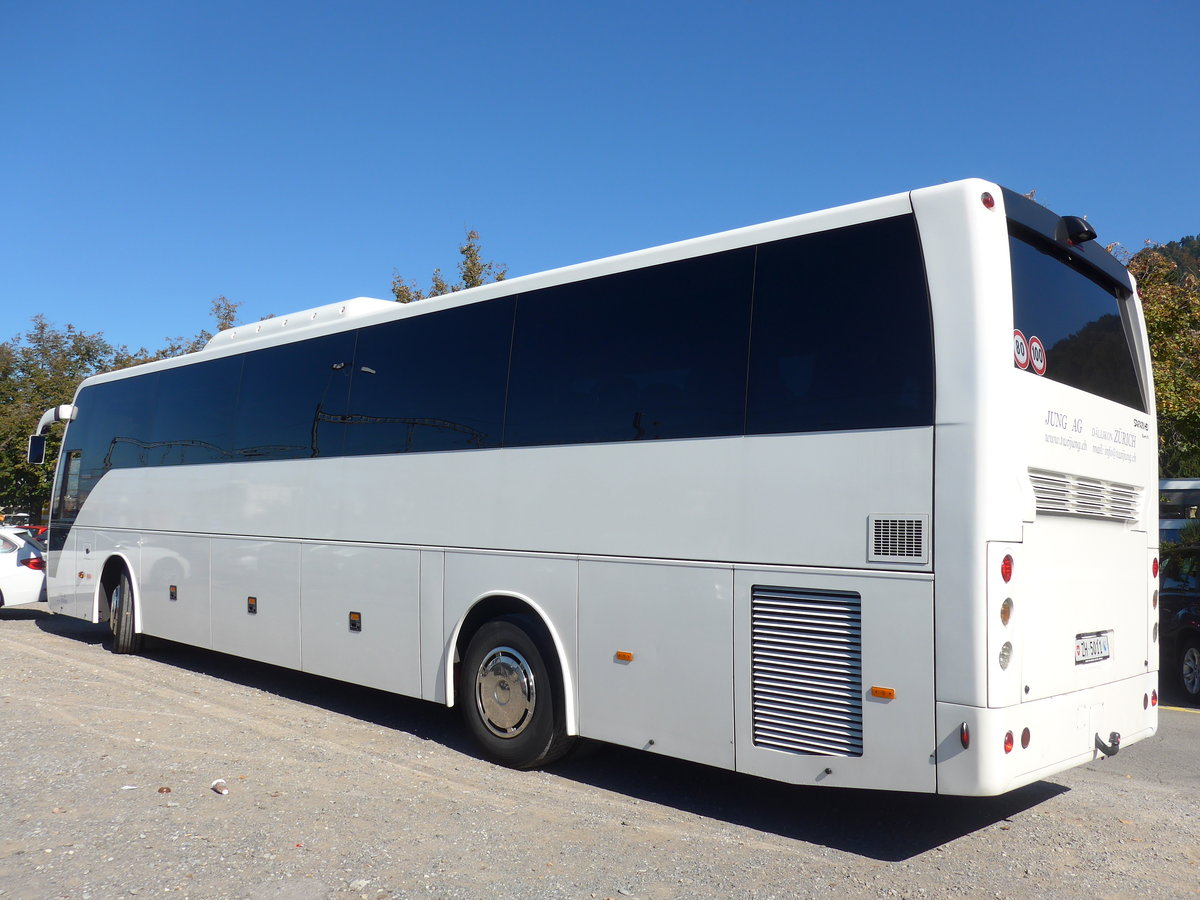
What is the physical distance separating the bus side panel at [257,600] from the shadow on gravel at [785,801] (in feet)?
3.59

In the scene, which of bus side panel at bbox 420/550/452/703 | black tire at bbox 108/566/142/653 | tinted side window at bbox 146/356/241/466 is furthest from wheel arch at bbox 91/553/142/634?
bus side panel at bbox 420/550/452/703

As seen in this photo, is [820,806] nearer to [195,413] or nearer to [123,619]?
[195,413]

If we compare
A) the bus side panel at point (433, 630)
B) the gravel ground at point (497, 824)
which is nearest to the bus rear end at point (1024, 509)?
the gravel ground at point (497, 824)

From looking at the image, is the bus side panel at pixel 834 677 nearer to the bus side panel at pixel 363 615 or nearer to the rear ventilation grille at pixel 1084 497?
the rear ventilation grille at pixel 1084 497

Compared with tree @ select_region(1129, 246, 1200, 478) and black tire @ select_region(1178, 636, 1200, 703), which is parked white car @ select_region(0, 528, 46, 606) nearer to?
black tire @ select_region(1178, 636, 1200, 703)

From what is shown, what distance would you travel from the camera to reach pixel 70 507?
14008 millimetres

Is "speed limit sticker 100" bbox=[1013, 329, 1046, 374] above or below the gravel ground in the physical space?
above

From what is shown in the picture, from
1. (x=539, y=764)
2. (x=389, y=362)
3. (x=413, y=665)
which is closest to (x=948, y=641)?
(x=539, y=764)

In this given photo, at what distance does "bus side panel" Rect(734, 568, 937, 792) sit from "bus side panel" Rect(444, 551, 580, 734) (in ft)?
4.63

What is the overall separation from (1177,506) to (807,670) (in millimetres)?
12211

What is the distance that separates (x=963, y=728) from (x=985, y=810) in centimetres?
174

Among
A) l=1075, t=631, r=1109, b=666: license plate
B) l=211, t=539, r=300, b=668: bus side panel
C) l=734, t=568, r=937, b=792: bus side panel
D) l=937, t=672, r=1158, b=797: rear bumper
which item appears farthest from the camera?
l=211, t=539, r=300, b=668: bus side panel

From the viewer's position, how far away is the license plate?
224 inches

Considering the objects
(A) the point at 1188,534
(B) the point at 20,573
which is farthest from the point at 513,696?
(B) the point at 20,573
